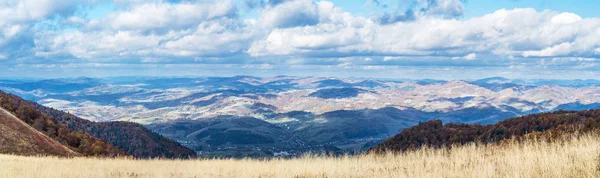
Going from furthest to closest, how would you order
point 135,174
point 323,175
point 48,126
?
point 48,126
point 135,174
point 323,175

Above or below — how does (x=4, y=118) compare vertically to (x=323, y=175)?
above

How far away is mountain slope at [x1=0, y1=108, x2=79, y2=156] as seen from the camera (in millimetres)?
38219

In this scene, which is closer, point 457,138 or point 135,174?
point 135,174

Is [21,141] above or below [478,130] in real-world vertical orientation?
below

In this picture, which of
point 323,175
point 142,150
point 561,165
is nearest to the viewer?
point 561,165

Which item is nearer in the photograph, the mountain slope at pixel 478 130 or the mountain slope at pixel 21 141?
the mountain slope at pixel 21 141

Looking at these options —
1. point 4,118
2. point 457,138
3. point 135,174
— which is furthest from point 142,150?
point 135,174

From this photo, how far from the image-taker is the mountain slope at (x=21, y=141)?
38.2 metres

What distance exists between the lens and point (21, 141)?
3997cm

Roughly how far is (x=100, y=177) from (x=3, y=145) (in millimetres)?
28172

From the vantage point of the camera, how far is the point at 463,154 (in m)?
18.4

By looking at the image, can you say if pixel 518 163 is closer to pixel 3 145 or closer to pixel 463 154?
pixel 463 154

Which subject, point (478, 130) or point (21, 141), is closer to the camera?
point (21, 141)

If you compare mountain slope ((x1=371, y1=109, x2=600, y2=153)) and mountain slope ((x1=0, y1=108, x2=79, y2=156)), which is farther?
mountain slope ((x1=371, y1=109, x2=600, y2=153))
